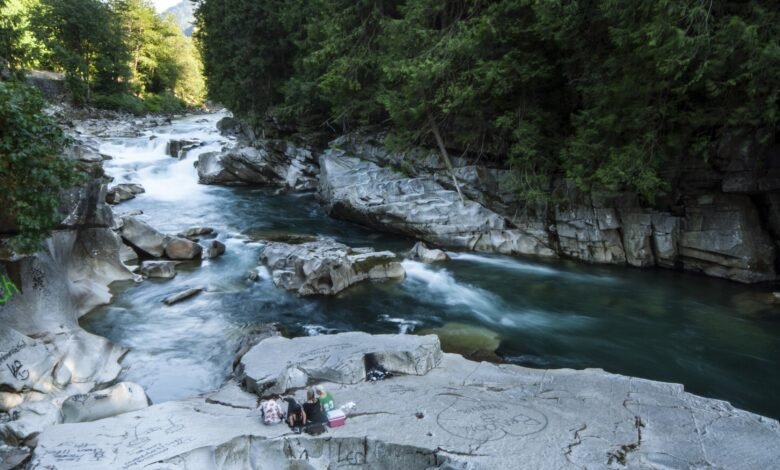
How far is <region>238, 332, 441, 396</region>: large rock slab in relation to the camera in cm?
707

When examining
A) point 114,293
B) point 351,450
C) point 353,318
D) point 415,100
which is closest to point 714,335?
point 353,318

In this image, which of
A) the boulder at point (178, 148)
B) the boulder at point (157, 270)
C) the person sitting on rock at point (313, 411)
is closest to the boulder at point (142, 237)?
the boulder at point (157, 270)

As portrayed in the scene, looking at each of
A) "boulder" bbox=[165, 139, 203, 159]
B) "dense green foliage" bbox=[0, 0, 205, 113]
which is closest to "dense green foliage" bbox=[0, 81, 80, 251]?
"boulder" bbox=[165, 139, 203, 159]

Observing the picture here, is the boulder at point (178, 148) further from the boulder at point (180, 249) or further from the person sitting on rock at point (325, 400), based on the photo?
the person sitting on rock at point (325, 400)

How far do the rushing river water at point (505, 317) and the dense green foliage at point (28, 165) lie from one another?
2.90 metres

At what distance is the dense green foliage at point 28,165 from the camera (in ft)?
23.4

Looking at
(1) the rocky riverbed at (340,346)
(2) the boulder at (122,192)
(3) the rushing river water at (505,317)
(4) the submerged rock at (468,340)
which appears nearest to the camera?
(1) the rocky riverbed at (340,346)

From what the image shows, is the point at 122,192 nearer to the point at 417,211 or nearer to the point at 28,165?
the point at 417,211

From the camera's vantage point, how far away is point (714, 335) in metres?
10.1

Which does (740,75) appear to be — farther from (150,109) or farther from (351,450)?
(150,109)

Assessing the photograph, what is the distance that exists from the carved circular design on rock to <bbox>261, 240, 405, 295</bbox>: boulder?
21.1ft

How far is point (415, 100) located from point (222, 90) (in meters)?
17.3

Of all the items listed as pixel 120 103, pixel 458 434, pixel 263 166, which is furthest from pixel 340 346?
pixel 120 103

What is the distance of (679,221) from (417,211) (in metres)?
7.72
